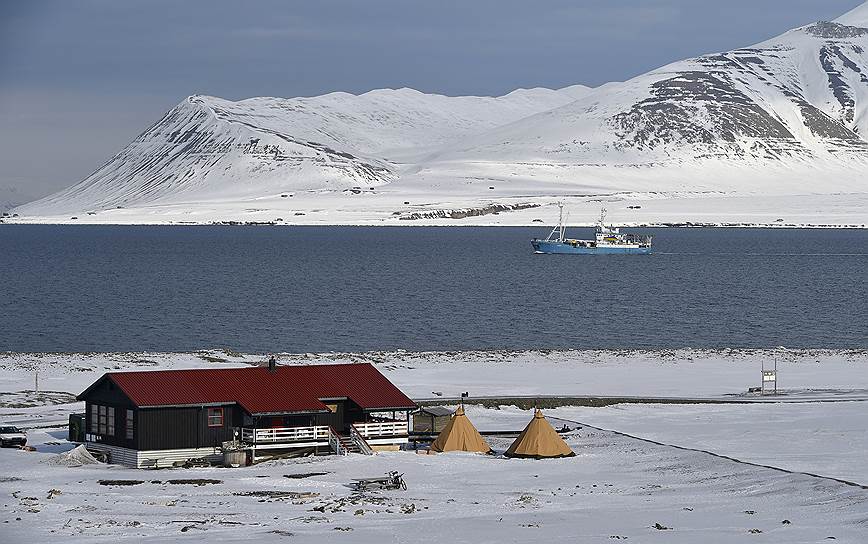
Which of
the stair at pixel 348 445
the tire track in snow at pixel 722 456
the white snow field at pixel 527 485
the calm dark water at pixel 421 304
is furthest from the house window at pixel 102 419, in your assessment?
the calm dark water at pixel 421 304

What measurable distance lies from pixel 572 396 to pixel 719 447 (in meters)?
12.5

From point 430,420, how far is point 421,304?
6122 centimetres

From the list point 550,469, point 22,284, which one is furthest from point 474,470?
point 22,284

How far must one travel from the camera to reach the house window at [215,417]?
45.3 m

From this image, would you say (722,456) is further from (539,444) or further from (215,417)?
(215,417)

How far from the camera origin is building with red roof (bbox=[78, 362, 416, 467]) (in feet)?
146

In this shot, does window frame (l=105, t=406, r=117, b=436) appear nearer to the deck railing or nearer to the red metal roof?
the red metal roof

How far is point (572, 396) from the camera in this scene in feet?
190

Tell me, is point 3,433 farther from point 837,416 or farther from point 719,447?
point 837,416

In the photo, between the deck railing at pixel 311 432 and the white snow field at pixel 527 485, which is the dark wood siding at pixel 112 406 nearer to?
the white snow field at pixel 527 485

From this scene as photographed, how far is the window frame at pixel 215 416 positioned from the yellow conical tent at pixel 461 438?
6901 millimetres

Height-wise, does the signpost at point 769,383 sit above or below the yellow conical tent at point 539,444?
above

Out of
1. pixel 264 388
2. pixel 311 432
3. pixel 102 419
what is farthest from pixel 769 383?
pixel 102 419

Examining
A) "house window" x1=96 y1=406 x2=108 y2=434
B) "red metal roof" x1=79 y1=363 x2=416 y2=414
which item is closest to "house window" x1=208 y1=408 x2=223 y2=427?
"red metal roof" x1=79 y1=363 x2=416 y2=414
